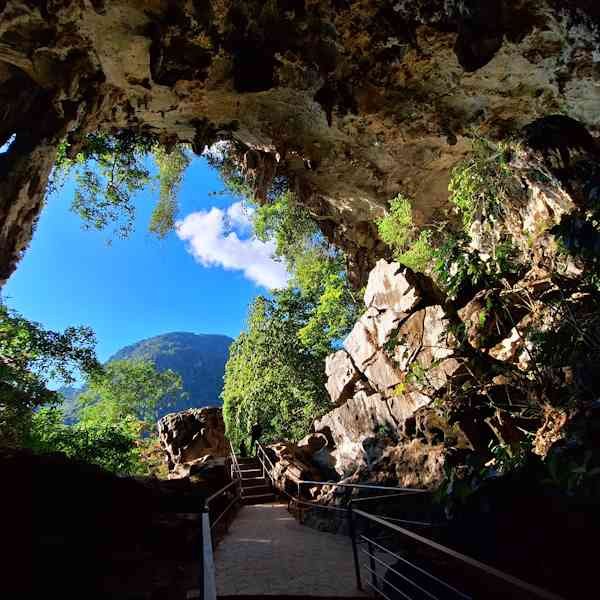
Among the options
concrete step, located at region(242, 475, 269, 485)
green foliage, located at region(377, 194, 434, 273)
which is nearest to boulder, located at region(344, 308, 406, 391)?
green foliage, located at region(377, 194, 434, 273)

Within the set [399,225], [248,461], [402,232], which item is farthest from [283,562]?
[248,461]

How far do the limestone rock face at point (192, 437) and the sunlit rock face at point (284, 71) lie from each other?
9.74 m

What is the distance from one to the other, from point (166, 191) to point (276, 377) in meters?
9.39

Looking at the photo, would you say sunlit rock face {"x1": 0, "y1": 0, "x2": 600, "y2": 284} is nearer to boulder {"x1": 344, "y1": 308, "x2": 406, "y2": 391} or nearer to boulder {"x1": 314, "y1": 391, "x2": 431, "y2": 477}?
boulder {"x1": 344, "y1": 308, "x2": 406, "y2": 391}

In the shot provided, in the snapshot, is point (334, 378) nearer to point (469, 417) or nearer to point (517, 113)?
point (469, 417)

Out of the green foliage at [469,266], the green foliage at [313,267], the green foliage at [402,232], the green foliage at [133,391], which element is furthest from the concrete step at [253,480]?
the green foliage at [133,391]

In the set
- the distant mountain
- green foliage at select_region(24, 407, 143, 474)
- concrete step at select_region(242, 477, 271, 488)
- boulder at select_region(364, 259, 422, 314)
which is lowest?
concrete step at select_region(242, 477, 271, 488)

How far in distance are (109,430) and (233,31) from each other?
10651 mm

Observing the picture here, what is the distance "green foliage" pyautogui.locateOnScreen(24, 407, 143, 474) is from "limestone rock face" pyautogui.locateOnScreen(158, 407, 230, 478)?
3793 millimetres

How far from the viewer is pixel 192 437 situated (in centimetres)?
1492

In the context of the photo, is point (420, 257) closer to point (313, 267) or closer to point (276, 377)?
point (313, 267)

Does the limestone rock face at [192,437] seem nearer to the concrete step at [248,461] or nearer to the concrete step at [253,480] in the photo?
the concrete step at [248,461]

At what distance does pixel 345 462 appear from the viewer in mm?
9727

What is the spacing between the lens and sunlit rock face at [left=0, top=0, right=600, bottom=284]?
709cm
